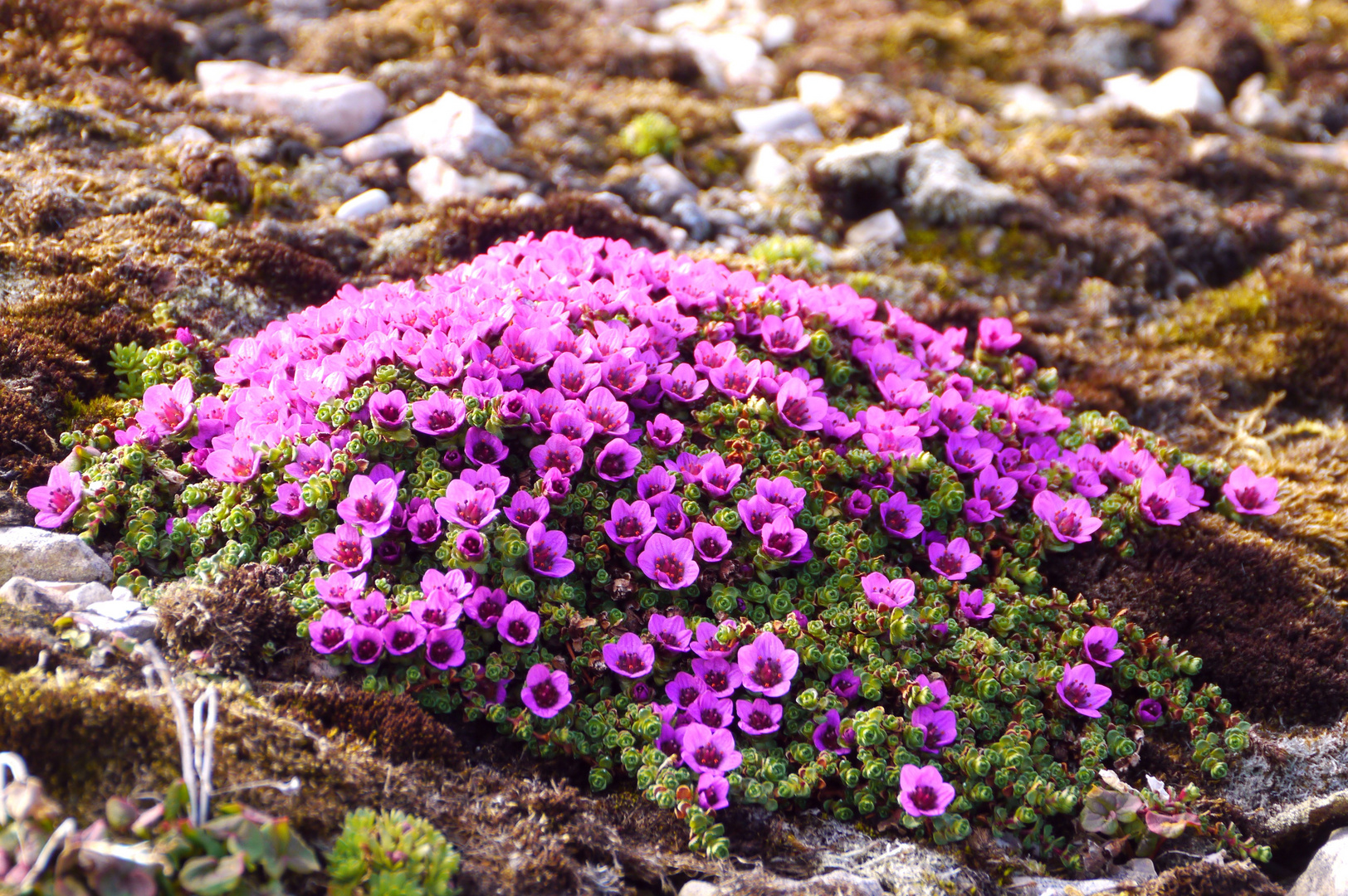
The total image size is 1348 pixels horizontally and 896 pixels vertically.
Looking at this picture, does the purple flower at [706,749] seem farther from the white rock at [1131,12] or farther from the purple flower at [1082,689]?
the white rock at [1131,12]

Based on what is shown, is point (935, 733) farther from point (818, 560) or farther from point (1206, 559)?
point (1206, 559)

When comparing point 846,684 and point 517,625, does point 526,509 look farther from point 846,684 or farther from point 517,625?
point 846,684

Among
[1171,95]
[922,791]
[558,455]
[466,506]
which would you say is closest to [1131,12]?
[1171,95]

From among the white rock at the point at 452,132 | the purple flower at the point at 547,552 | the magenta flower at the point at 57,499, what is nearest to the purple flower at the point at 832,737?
the purple flower at the point at 547,552

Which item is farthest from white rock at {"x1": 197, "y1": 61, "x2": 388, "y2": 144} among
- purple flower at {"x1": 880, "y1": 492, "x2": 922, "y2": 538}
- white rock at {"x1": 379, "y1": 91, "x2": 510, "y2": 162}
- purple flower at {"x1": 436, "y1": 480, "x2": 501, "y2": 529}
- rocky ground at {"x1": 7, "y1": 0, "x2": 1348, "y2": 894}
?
purple flower at {"x1": 880, "y1": 492, "x2": 922, "y2": 538}

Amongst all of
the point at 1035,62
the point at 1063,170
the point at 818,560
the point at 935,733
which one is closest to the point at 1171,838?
the point at 935,733
